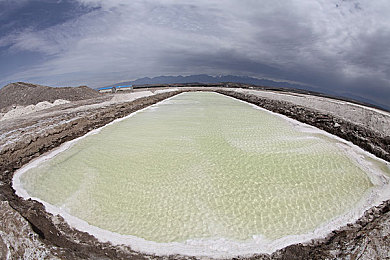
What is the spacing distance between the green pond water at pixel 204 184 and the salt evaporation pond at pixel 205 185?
0.02 metres

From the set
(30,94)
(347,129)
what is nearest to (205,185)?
(347,129)

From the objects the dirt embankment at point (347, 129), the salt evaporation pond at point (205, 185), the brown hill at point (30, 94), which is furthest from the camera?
the brown hill at point (30, 94)

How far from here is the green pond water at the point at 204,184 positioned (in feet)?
11.1

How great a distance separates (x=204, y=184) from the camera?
4.36m

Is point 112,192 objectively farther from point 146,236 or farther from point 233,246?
point 233,246

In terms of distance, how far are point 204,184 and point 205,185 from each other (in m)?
0.04

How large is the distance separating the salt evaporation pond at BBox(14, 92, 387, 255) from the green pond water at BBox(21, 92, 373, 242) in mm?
17

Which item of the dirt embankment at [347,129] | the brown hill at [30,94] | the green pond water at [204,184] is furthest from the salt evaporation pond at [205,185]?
the brown hill at [30,94]

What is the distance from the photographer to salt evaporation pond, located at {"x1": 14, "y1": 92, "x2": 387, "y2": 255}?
130 inches

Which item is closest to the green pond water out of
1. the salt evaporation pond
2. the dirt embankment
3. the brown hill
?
the salt evaporation pond

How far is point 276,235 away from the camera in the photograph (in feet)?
10.1

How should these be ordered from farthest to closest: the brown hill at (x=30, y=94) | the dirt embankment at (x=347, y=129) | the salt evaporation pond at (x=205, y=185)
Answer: the brown hill at (x=30, y=94), the dirt embankment at (x=347, y=129), the salt evaporation pond at (x=205, y=185)

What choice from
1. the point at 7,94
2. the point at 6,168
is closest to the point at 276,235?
the point at 6,168

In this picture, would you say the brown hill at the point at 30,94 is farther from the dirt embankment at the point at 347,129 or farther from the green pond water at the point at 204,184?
the dirt embankment at the point at 347,129
